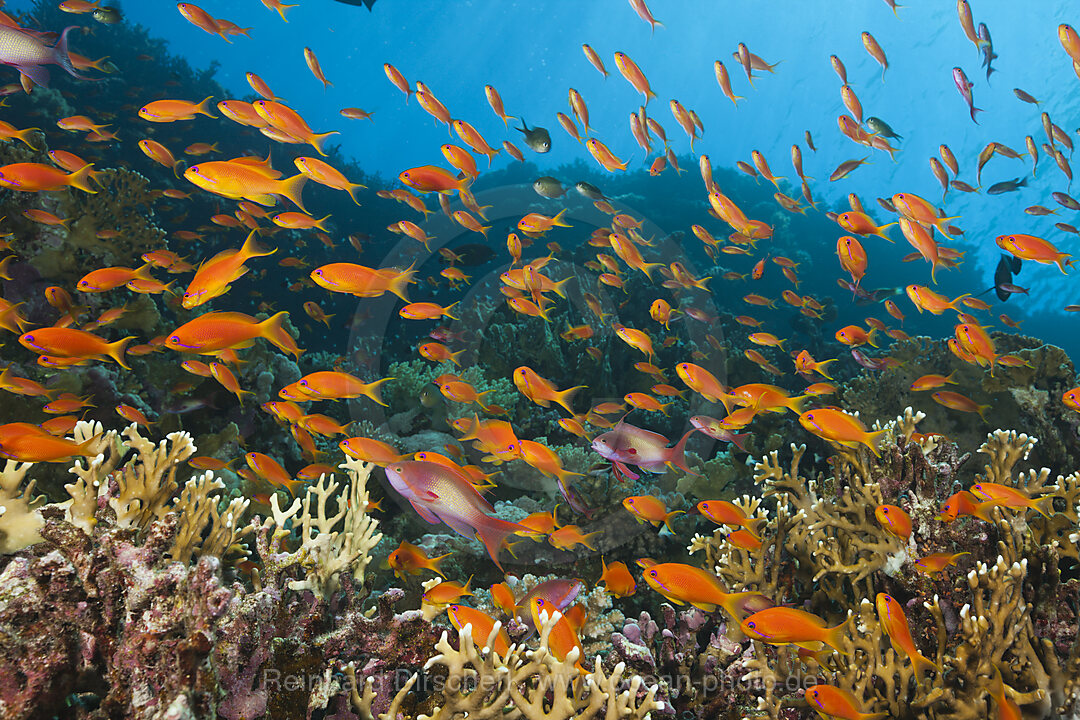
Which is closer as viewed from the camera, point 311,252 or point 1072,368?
point 1072,368

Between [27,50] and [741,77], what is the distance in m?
86.1

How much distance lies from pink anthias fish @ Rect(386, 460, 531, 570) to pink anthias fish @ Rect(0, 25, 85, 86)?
4466mm

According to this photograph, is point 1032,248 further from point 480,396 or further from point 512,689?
point 512,689

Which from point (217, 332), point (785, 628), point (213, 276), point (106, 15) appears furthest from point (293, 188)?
point (106, 15)

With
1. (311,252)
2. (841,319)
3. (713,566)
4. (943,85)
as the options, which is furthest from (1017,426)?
(943,85)

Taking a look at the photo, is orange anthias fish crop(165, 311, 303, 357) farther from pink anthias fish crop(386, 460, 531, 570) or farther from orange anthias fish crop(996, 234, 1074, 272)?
orange anthias fish crop(996, 234, 1074, 272)

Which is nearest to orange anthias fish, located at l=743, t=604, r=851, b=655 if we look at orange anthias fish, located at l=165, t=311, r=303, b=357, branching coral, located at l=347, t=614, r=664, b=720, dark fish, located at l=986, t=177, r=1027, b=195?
branching coral, located at l=347, t=614, r=664, b=720

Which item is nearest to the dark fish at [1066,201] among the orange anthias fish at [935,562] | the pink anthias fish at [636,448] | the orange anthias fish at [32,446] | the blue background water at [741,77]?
the orange anthias fish at [935,562]

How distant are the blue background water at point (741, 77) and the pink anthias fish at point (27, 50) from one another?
1340 centimetres

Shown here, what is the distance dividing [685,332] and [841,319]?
52.2 feet

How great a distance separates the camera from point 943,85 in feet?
167

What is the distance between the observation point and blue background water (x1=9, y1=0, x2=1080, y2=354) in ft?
145

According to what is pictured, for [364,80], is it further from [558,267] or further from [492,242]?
[558,267]

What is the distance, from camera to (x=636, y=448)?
3.51 meters
